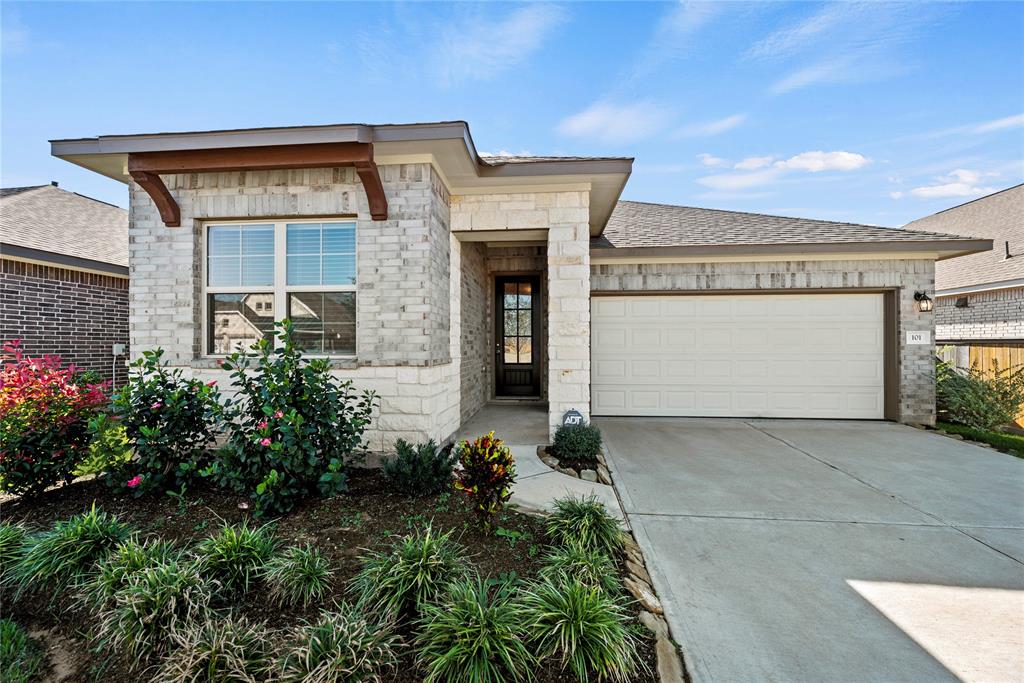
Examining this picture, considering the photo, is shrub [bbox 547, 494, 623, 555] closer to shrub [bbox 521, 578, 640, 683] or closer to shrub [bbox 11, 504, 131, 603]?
shrub [bbox 521, 578, 640, 683]

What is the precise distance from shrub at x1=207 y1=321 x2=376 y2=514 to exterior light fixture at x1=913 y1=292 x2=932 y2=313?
330 inches

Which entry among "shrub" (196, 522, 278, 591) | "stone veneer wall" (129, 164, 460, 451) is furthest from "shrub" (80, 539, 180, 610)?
"stone veneer wall" (129, 164, 460, 451)

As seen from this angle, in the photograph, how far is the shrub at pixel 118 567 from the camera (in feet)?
7.43

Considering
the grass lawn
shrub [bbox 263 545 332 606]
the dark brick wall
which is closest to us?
shrub [bbox 263 545 332 606]

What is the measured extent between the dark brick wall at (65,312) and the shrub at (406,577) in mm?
7173

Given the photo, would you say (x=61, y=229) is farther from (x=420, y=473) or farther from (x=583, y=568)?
(x=583, y=568)

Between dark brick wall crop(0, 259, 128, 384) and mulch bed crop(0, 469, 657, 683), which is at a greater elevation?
dark brick wall crop(0, 259, 128, 384)

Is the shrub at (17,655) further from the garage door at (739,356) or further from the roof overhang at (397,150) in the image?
the garage door at (739,356)

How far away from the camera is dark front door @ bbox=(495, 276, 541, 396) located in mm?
8578

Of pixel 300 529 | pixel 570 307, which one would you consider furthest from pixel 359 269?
pixel 300 529

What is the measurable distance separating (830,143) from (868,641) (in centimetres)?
930

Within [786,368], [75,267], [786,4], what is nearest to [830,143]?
[786,4]

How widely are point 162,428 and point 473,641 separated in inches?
128

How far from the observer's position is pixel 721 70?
6.79 m
